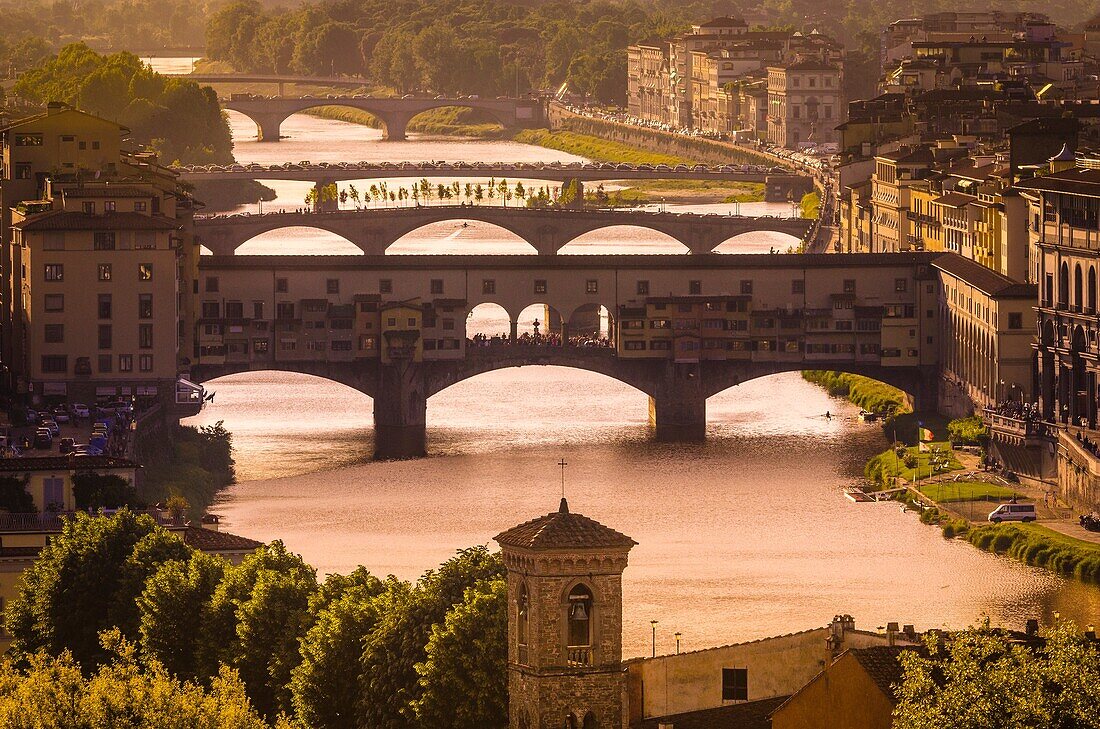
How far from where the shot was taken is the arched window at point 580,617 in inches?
1330

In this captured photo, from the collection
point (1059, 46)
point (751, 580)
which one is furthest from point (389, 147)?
point (751, 580)

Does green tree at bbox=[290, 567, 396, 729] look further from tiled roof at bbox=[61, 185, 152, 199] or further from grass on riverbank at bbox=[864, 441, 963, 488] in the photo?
tiled roof at bbox=[61, 185, 152, 199]

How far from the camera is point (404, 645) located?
38.8 metres

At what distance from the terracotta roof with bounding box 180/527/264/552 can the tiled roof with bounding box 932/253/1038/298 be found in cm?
2532

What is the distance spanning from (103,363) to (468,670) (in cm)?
3522

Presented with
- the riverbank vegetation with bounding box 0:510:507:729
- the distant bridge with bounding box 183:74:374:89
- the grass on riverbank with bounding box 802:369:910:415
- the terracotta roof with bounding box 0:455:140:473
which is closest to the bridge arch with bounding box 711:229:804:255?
the grass on riverbank with bounding box 802:369:910:415

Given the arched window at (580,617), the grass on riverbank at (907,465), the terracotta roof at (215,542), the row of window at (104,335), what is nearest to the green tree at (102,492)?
the terracotta roof at (215,542)

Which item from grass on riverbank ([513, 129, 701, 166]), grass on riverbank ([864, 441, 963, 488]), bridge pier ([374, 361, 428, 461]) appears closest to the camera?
grass on riverbank ([864, 441, 963, 488])

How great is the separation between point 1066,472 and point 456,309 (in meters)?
18.8

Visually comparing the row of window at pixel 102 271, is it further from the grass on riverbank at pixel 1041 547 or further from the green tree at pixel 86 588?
the green tree at pixel 86 588

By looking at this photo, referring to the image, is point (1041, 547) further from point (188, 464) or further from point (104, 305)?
point (104, 305)

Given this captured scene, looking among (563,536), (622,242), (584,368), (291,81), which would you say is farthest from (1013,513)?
(291,81)

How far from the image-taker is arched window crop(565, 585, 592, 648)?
3378 centimetres

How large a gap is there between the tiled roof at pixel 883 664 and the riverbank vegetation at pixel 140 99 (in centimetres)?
9690
